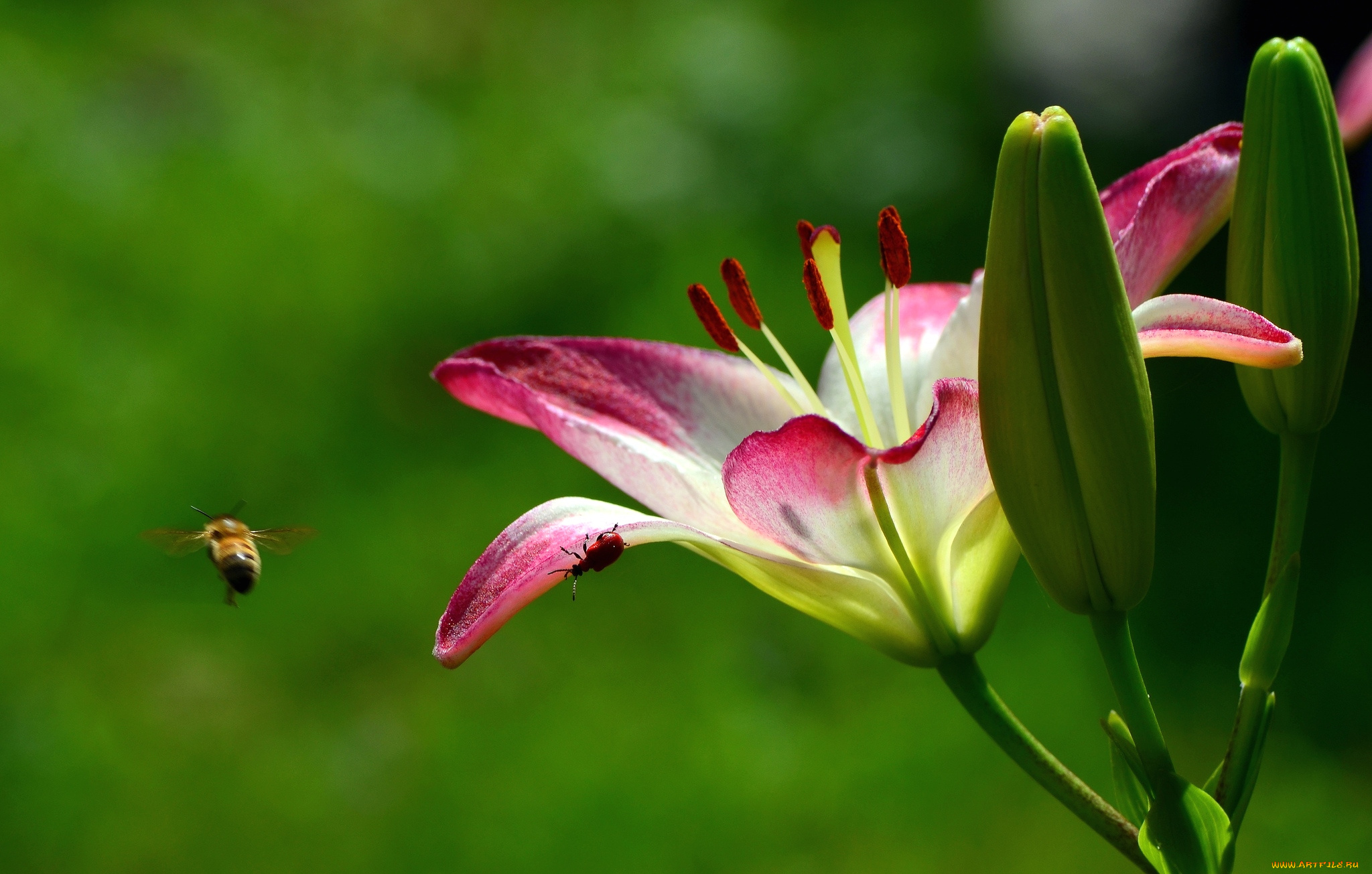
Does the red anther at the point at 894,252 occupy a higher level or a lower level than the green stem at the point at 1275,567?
higher

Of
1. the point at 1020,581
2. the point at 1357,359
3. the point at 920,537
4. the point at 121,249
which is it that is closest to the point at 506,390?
the point at 920,537

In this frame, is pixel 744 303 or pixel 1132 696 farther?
pixel 744 303

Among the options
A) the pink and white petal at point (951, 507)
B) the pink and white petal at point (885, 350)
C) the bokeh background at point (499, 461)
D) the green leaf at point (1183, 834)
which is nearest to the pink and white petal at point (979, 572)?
the pink and white petal at point (951, 507)

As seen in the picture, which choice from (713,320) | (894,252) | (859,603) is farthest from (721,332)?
(859,603)

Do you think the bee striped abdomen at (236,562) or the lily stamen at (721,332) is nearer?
the lily stamen at (721,332)

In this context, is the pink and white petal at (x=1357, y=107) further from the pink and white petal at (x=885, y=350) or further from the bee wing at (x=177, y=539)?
the bee wing at (x=177, y=539)

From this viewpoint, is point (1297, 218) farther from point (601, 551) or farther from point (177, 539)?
point (177, 539)

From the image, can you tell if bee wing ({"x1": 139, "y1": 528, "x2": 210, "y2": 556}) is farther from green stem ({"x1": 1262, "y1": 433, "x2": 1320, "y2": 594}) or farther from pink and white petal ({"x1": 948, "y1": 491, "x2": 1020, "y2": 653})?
green stem ({"x1": 1262, "y1": 433, "x2": 1320, "y2": 594})
